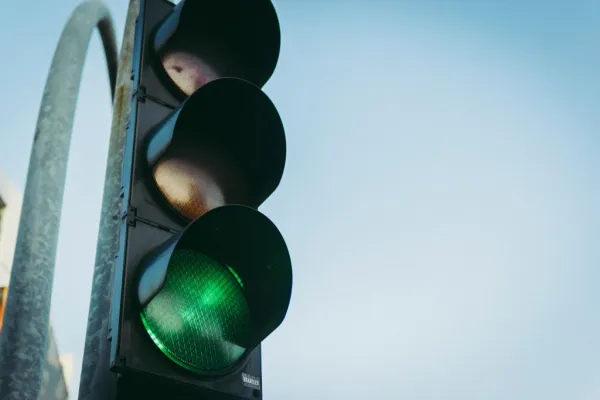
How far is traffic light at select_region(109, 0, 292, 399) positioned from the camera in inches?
56.7

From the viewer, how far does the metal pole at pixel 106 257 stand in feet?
4.50

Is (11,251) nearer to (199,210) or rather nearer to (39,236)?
(39,236)

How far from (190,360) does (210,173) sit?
0.55m

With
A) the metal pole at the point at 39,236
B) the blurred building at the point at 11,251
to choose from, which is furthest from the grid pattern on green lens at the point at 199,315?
the blurred building at the point at 11,251

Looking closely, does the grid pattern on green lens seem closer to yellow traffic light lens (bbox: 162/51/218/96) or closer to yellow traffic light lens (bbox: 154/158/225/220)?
yellow traffic light lens (bbox: 154/158/225/220)

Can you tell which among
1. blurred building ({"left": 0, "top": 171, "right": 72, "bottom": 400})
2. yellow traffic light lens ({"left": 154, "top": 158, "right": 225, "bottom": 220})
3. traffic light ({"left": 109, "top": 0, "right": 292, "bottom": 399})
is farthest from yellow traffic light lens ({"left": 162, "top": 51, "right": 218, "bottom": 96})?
blurred building ({"left": 0, "top": 171, "right": 72, "bottom": 400})

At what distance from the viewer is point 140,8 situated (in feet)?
6.79

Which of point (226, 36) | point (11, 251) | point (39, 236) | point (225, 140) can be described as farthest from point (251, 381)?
point (11, 251)

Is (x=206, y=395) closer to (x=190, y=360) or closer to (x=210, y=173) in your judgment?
(x=190, y=360)

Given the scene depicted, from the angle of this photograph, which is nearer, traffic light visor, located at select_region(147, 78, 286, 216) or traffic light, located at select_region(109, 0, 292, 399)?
traffic light, located at select_region(109, 0, 292, 399)

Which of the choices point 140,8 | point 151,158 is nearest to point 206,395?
point 151,158

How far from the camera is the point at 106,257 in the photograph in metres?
1.58

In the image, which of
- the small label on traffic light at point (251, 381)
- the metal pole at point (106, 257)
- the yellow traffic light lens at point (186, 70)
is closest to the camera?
the metal pole at point (106, 257)

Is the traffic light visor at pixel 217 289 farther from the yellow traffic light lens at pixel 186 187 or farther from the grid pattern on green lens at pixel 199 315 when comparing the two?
the yellow traffic light lens at pixel 186 187
